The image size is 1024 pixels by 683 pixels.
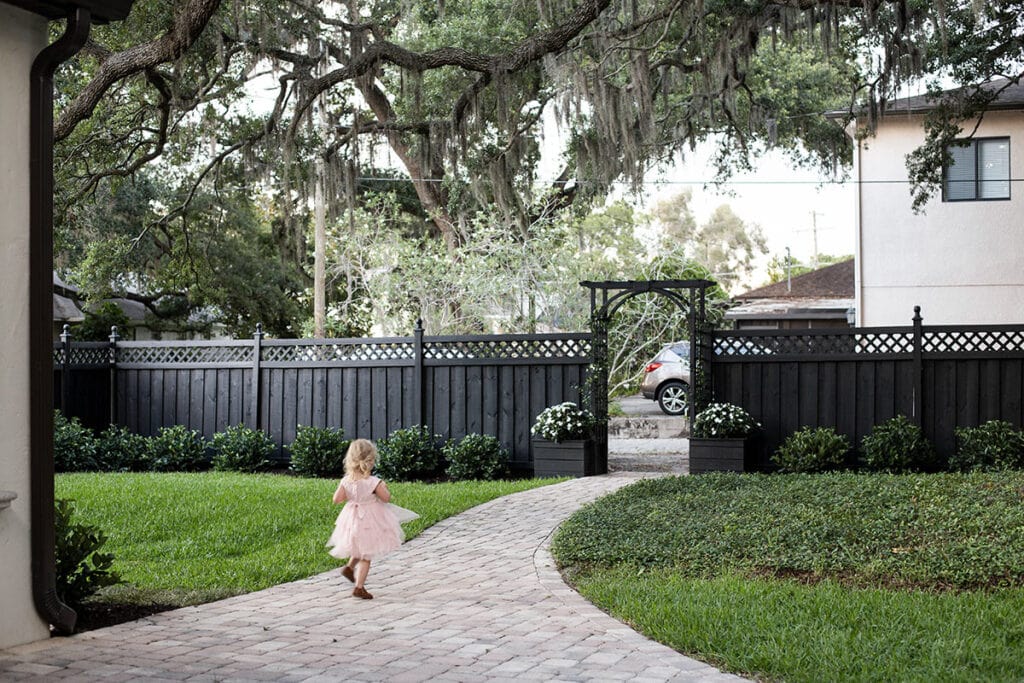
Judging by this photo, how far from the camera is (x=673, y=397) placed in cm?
2073

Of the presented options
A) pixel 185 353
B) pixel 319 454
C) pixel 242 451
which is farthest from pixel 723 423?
pixel 185 353

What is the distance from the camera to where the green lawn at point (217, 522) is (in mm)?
7148

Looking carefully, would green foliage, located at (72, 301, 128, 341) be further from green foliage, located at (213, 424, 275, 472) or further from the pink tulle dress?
the pink tulle dress

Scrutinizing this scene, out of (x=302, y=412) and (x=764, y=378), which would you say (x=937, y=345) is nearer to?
(x=764, y=378)

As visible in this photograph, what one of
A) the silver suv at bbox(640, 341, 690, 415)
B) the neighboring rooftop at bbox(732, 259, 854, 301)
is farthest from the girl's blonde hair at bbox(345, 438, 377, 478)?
the neighboring rooftop at bbox(732, 259, 854, 301)

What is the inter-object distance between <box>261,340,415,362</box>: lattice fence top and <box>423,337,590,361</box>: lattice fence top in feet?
1.43

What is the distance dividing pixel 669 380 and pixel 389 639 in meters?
15.5

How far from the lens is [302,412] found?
14.6 meters

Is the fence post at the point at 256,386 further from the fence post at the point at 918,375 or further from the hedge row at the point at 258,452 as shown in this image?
the fence post at the point at 918,375

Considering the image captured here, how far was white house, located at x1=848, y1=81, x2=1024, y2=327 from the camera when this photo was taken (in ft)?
59.9

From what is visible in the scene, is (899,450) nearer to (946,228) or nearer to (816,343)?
(816,343)

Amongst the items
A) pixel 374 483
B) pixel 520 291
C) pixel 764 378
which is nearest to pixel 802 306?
pixel 520 291

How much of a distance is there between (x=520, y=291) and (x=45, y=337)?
14995mm

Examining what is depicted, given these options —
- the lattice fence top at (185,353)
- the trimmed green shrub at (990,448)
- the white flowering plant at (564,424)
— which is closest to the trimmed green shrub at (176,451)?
the lattice fence top at (185,353)
